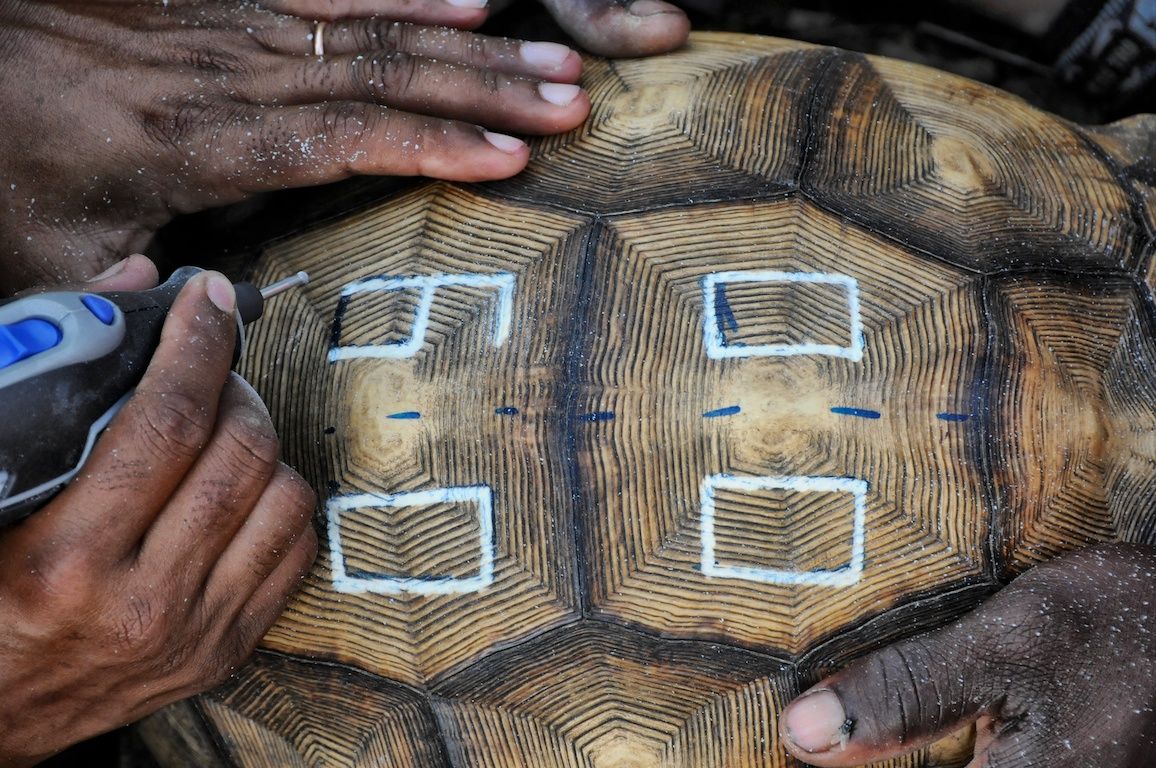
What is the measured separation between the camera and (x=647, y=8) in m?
1.92

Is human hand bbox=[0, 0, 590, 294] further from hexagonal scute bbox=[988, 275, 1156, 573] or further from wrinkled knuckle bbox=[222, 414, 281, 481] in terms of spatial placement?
hexagonal scute bbox=[988, 275, 1156, 573]

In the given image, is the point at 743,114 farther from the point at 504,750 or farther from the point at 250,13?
the point at 504,750

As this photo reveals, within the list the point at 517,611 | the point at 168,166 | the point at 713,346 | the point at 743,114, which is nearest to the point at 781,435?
the point at 713,346

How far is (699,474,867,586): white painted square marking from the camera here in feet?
4.92

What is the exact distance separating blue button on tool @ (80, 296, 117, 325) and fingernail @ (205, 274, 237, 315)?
0.13m

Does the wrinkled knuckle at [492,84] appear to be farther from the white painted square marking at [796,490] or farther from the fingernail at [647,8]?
the white painted square marking at [796,490]

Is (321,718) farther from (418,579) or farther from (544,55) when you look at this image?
(544,55)

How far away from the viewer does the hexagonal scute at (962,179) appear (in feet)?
5.40

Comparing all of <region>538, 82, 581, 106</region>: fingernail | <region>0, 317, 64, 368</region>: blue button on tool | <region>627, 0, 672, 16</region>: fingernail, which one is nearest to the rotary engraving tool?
Result: <region>0, 317, 64, 368</region>: blue button on tool

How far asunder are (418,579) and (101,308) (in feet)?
1.99

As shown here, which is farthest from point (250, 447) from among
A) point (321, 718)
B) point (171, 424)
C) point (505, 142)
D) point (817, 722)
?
point (817, 722)

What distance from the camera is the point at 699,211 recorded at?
1622mm

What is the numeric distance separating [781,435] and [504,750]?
2.14 feet

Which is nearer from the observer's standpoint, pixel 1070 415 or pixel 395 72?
pixel 1070 415
